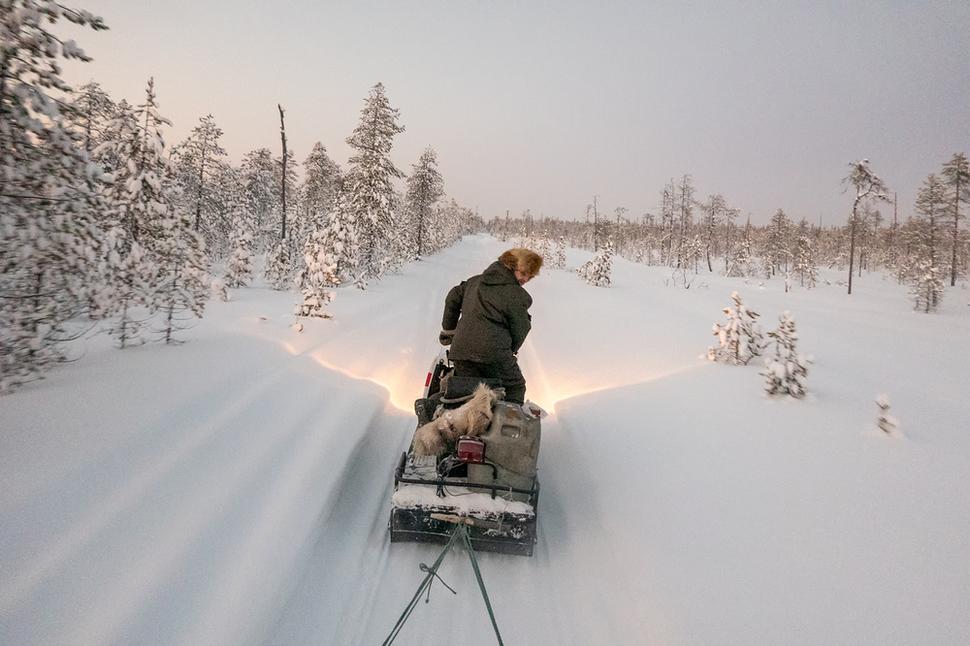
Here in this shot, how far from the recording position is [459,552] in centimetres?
381

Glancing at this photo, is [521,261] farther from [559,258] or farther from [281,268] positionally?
[559,258]

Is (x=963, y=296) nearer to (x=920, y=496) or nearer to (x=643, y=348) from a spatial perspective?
(x=643, y=348)

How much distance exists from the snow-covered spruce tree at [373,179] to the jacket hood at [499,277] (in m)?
21.1

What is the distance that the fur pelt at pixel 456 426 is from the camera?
3.60m

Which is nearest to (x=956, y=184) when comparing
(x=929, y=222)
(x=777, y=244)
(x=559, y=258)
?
(x=929, y=222)

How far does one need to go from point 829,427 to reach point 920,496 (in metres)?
1.39

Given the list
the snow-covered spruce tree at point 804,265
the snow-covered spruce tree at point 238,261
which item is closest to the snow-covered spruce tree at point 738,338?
the snow-covered spruce tree at point 238,261

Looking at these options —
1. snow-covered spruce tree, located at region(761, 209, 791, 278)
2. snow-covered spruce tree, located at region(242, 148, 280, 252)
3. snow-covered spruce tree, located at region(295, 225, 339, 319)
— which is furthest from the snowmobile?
snow-covered spruce tree, located at region(761, 209, 791, 278)

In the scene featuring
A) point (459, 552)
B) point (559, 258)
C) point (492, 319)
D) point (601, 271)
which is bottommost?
point (459, 552)

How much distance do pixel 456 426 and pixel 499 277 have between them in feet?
5.83

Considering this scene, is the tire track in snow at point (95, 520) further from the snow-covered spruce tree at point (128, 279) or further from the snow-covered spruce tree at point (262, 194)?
the snow-covered spruce tree at point (262, 194)

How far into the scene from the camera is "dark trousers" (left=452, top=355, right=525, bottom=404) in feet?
15.2

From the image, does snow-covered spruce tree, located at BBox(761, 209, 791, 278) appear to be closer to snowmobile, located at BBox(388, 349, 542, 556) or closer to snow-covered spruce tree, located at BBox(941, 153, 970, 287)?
snow-covered spruce tree, located at BBox(941, 153, 970, 287)

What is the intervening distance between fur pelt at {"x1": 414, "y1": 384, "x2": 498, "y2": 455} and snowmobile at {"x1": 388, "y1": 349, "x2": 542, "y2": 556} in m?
0.08
